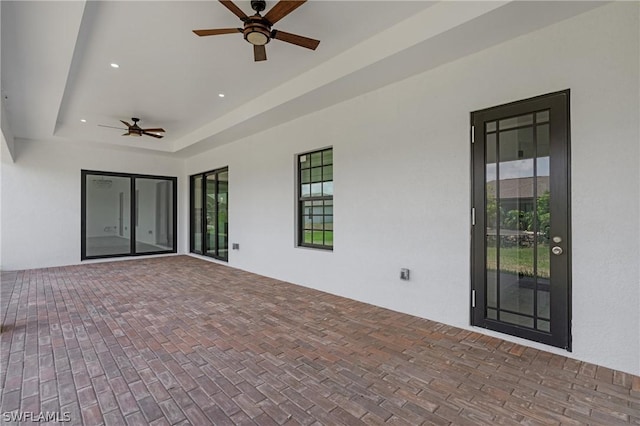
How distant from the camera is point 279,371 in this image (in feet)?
8.02

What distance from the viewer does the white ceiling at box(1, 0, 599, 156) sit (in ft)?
8.93

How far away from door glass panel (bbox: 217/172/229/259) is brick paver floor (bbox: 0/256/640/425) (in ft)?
10.9

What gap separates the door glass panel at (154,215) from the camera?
27.3 feet

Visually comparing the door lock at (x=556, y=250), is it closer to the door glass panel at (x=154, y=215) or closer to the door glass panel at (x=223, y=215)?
the door glass panel at (x=223, y=215)

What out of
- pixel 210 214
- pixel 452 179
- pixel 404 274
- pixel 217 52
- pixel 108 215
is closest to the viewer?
pixel 452 179

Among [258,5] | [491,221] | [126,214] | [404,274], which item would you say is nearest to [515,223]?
[491,221]

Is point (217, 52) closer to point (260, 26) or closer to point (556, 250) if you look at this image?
point (260, 26)

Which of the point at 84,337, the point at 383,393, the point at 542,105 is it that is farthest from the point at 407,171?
the point at 84,337

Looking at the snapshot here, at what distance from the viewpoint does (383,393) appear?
2.16m

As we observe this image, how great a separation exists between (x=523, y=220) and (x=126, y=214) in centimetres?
868

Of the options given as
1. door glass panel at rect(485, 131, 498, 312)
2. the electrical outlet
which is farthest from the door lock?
the electrical outlet

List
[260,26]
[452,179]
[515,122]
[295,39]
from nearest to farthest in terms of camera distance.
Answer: [260,26] < [295,39] < [515,122] < [452,179]

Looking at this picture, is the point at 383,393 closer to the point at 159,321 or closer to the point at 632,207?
the point at 632,207

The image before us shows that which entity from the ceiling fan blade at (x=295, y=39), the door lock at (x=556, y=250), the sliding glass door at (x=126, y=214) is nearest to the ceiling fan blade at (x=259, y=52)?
the ceiling fan blade at (x=295, y=39)
